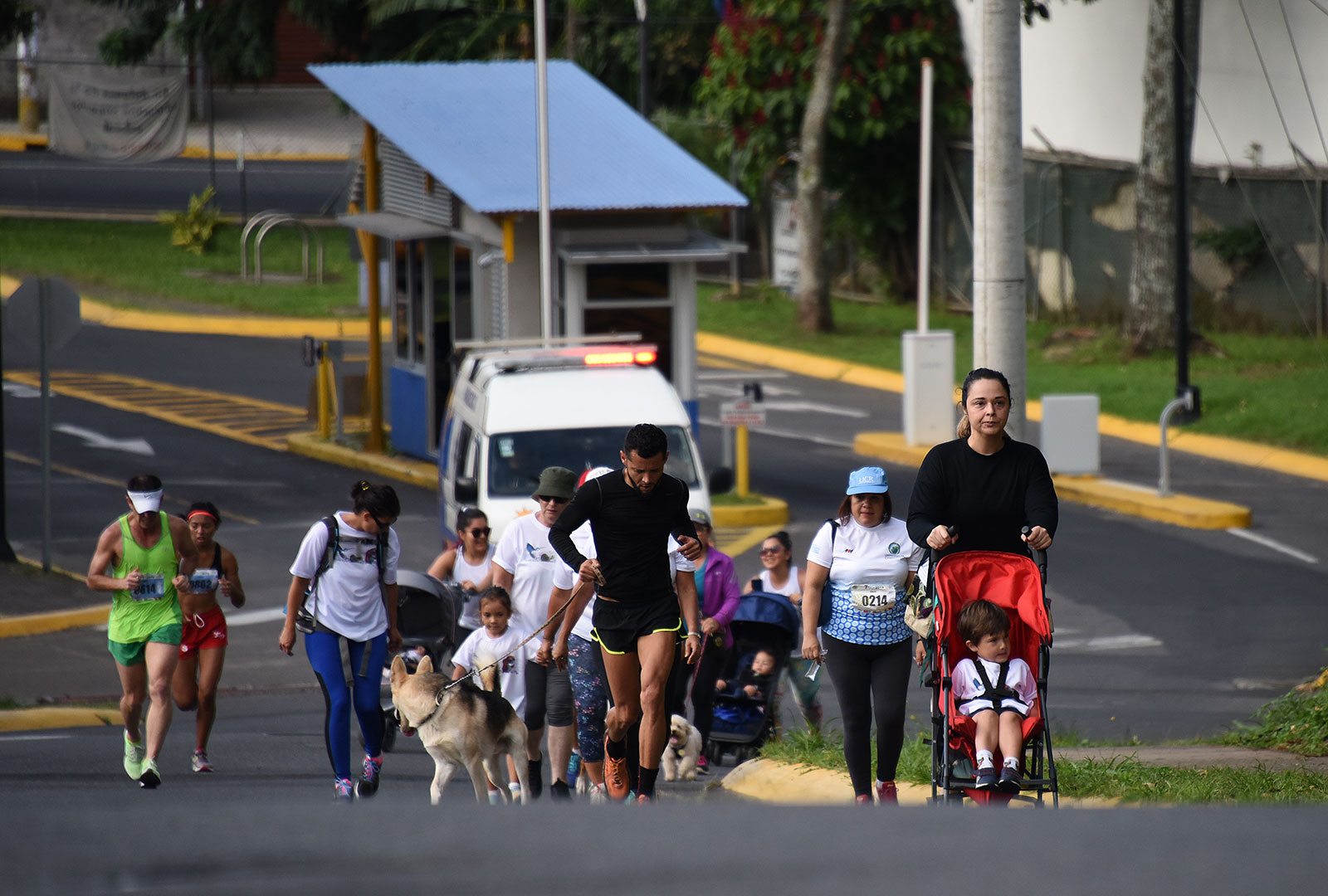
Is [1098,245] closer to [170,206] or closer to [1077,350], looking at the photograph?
[1077,350]

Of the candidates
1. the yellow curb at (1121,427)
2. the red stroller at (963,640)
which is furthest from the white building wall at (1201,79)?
the red stroller at (963,640)

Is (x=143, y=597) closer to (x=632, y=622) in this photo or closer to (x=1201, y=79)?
(x=632, y=622)

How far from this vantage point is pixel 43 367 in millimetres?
14531

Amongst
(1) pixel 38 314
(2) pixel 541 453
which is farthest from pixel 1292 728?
(1) pixel 38 314

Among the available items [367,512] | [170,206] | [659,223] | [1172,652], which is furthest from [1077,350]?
[170,206]

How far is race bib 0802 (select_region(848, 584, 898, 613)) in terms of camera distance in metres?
7.52

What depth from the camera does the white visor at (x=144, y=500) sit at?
929 cm

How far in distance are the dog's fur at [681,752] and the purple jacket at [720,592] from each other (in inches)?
26.3

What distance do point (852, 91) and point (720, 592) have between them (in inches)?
895

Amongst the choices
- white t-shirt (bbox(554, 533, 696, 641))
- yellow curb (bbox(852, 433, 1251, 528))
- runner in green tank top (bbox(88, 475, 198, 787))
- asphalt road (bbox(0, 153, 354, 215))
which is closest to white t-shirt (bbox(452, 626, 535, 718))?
white t-shirt (bbox(554, 533, 696, 641))

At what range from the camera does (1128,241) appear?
96.1 ft

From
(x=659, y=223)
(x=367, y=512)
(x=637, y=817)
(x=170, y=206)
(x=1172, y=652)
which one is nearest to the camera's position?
(x=637, y=817)

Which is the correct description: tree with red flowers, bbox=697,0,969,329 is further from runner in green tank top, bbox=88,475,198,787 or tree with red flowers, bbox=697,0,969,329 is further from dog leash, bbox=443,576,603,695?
dog leash, bbox=443,576,603,695

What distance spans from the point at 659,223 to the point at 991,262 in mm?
10847
